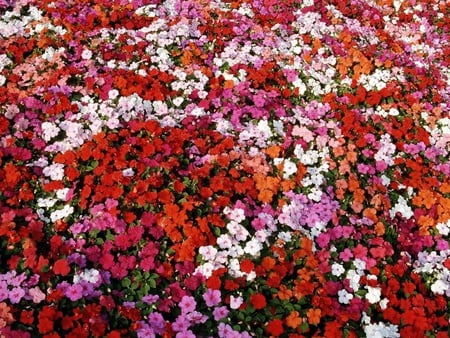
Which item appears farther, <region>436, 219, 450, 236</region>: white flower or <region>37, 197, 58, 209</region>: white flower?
<region>436, 219, 450, 236</region>: white flower

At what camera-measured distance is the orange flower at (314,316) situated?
14.0 feet

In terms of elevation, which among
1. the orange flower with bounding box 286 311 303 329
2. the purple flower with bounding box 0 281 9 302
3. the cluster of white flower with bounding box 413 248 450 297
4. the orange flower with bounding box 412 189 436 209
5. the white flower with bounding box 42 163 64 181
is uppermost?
the white flower with bounding box 42 163 64 181

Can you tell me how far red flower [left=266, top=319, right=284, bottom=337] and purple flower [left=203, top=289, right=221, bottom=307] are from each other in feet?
1.46

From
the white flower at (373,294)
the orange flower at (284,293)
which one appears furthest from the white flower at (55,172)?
the white flower at (373,294)

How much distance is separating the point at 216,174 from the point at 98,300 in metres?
1.70

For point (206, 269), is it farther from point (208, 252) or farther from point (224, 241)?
point (224, 241)

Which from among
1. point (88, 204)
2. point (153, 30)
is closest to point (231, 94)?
point (153, 30)

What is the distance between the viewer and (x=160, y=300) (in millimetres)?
4285

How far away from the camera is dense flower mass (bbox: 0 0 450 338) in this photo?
14.1ft

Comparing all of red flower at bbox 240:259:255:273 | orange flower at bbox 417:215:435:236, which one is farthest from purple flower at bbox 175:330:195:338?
orange flower at bbox 417:215:435:236

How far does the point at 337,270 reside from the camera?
15.6ft

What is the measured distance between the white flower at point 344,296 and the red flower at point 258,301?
72cm

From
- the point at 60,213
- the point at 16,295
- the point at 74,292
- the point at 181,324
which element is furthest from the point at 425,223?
the point at 16,295

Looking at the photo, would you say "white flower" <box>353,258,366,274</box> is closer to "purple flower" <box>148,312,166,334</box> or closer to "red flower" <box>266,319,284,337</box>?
"red flower" <box>266,319,284,337</box>
